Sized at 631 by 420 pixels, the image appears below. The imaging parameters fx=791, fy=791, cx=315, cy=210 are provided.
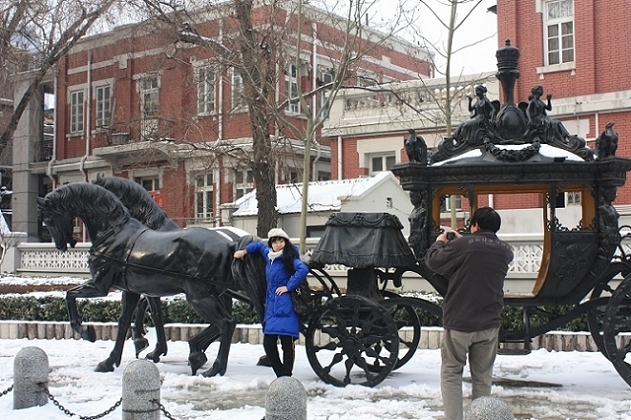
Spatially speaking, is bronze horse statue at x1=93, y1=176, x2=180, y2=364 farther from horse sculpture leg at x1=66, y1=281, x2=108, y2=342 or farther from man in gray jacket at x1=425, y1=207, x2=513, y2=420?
man in gray jacket at x1=425, y1=207, x2=513, y2=420

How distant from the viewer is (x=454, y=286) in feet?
21.8

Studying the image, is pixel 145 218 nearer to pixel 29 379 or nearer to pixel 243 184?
pixel 29 379

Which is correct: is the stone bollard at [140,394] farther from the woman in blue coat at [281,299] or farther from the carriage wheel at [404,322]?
the carriage wheel at [404,322]

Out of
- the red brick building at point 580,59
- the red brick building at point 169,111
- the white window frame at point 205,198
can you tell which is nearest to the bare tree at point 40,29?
the red brick building at point 169,111

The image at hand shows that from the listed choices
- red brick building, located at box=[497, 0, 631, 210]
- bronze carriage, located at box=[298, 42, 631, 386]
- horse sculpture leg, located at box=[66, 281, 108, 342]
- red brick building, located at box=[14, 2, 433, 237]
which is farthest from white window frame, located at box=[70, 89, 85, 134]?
bronze carriage, located at box=[298, 42, 631, 386]

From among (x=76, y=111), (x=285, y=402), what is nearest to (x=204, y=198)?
(x=76, y=111)

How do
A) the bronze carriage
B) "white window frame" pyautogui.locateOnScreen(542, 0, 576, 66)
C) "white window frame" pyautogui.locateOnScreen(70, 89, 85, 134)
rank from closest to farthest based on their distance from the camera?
1. the bronze carriage
2. "white window frame" pyautogui.locateOnScreen(542, 0, 576, 66)
3. "white window frame" pyautogui.locateOnScreen(70, 89, 85, 134)

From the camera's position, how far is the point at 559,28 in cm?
2036

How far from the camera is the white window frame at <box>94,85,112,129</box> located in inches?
1201

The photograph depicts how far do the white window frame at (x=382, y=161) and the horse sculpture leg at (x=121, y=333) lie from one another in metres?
14.0

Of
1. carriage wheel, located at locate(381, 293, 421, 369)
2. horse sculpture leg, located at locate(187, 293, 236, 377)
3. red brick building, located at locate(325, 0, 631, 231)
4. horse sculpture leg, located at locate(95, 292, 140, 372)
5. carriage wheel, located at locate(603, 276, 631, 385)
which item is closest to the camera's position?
carriage wheel, located at locate(603, 276, 631, 385)

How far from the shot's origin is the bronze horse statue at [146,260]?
9602 millimetres

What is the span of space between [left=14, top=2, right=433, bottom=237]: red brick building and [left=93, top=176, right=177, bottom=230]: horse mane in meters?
8.26

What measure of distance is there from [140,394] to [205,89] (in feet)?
62.2
